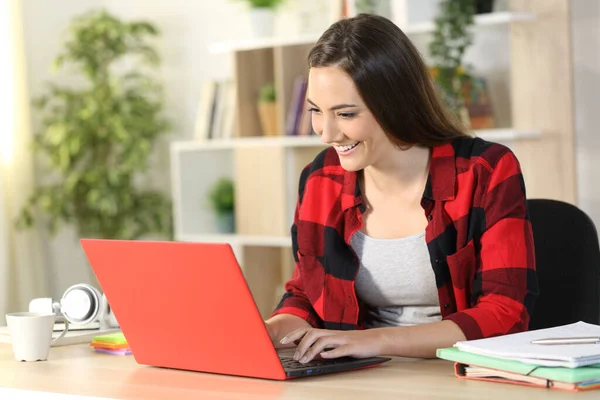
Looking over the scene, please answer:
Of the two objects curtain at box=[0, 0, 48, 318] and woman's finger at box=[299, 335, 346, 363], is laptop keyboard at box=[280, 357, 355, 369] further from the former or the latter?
curtain at box=[0, 0, 48, 318]

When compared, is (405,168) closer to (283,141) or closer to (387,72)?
(387,72)

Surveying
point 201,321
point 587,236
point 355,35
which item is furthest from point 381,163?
point 201,321

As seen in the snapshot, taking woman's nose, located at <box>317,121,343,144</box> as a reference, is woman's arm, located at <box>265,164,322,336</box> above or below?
below

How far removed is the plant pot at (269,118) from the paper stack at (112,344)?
2368 mm

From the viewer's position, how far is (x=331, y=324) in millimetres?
1872

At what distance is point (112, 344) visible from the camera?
1.73 m

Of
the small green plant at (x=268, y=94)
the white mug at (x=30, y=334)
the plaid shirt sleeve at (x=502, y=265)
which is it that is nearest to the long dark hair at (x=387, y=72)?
the plaid shirt sleeve at (x=502, y=265)

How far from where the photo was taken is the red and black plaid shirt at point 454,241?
1656 millimetres

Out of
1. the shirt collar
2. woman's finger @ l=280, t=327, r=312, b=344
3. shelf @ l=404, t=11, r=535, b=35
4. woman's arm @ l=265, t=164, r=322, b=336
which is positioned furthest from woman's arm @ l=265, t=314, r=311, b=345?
shelf @ l=404, t=11, r=535, b=35

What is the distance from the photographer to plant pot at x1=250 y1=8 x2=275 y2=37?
411 centimetres

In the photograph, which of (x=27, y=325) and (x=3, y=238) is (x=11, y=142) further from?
(x=27, y=325)

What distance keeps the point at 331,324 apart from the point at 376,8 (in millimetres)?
2055

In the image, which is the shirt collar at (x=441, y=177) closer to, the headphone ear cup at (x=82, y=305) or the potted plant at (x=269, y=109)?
the headphone ear cup at (x=82, y=305)

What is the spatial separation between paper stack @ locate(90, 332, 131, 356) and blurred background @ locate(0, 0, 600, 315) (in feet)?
6.42
